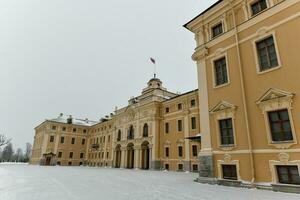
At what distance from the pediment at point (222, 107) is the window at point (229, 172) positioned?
3.66 metres

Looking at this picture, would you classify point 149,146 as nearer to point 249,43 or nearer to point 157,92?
point 157,92

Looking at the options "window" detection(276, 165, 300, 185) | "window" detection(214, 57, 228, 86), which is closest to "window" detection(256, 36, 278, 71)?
"window" detection(214, 57, 228, 86)

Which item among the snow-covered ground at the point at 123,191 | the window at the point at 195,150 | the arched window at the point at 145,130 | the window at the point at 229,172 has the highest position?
the arched window at the point at 145,130

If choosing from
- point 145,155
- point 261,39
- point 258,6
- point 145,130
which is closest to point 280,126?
point 261,39

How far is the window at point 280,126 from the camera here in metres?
10.8

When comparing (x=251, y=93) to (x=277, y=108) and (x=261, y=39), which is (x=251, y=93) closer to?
(x=277, y=108)

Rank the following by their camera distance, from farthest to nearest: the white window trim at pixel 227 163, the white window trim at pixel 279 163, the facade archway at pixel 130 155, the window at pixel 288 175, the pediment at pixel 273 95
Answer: the facade archway at pixel 130 155 → the white window trim at pixel 227 163 → the pediment at pixel 273 95 → the white window trim at pixel 279 163 → the window at pixel 288 175

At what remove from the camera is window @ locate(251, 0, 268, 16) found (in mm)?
13087

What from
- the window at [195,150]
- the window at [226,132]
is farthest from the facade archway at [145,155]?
the window at [226,132]

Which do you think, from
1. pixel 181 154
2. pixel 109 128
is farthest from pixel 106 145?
pixel 181 154

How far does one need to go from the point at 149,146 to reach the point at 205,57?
24.1 meters

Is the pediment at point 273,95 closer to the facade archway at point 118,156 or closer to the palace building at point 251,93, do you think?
the palace building at point 251,93

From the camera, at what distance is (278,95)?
37.1ft

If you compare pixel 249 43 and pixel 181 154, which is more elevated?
pixel 249 43
